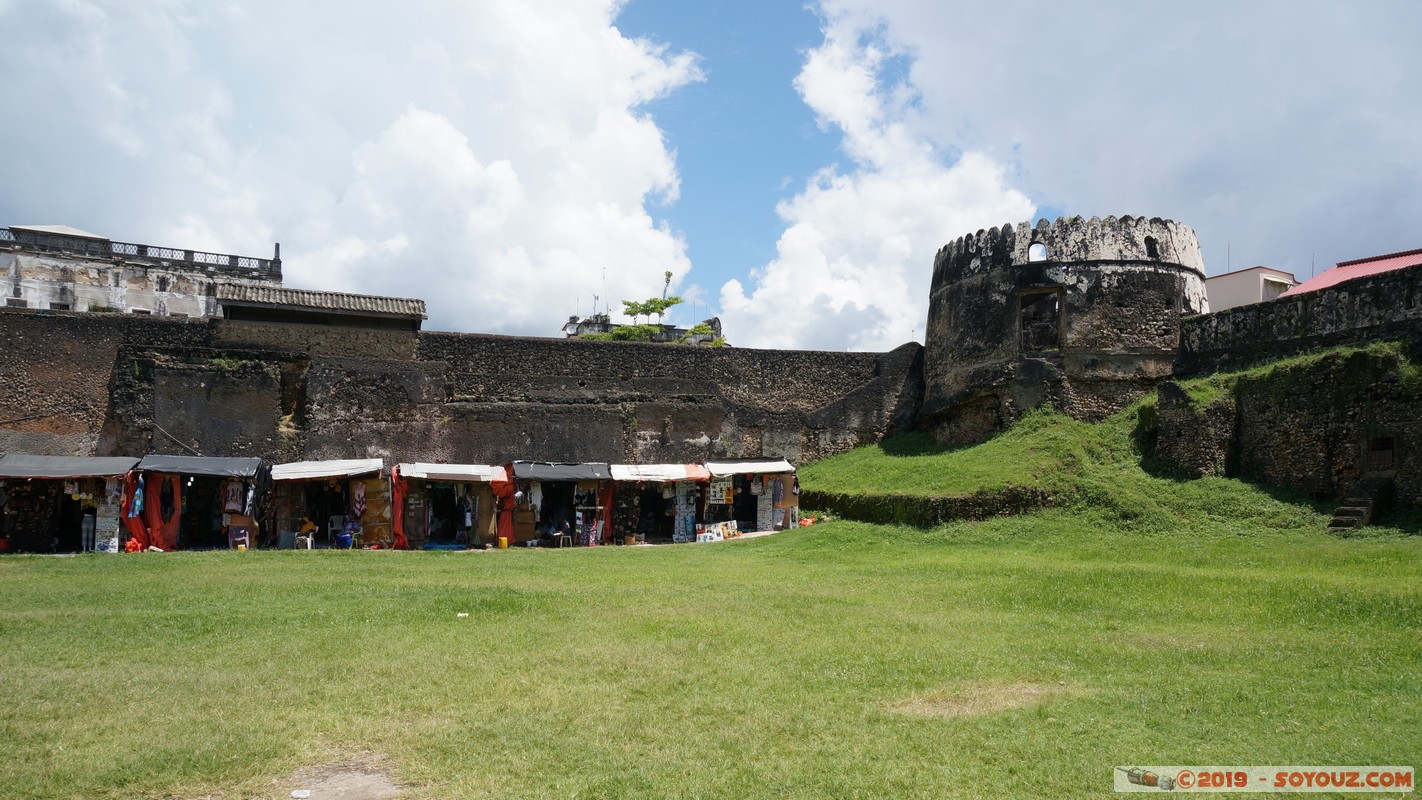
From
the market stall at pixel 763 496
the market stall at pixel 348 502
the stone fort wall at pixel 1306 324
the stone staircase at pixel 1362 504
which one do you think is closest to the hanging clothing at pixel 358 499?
the market stall at pixel 348 502

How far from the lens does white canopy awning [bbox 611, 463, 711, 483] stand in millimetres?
18047

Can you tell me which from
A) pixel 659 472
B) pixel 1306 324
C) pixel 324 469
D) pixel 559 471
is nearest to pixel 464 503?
pixel 559 471

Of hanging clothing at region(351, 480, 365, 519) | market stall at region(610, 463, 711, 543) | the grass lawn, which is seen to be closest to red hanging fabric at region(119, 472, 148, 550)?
hanging clothing at region(351, 480, 365, 519)

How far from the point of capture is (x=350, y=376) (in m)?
18.6

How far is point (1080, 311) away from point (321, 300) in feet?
51.0

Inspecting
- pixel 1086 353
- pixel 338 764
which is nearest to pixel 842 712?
pixel 338 764

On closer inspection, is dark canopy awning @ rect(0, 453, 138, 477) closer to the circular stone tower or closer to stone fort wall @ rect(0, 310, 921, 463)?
stone fort wall @ rect(0, 310, 921, 463)

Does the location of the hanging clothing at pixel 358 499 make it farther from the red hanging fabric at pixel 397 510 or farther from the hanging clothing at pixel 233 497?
the hanging clothing at pixel 233 497

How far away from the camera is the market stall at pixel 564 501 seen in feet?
57.7

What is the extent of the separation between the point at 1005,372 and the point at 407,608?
13747mm

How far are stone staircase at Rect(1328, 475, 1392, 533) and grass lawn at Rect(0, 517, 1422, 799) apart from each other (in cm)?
78

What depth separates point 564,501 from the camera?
1870 centimetres

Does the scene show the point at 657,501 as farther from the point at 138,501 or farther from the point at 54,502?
the point at 54,502

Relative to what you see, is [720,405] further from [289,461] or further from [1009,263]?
[289,461]
